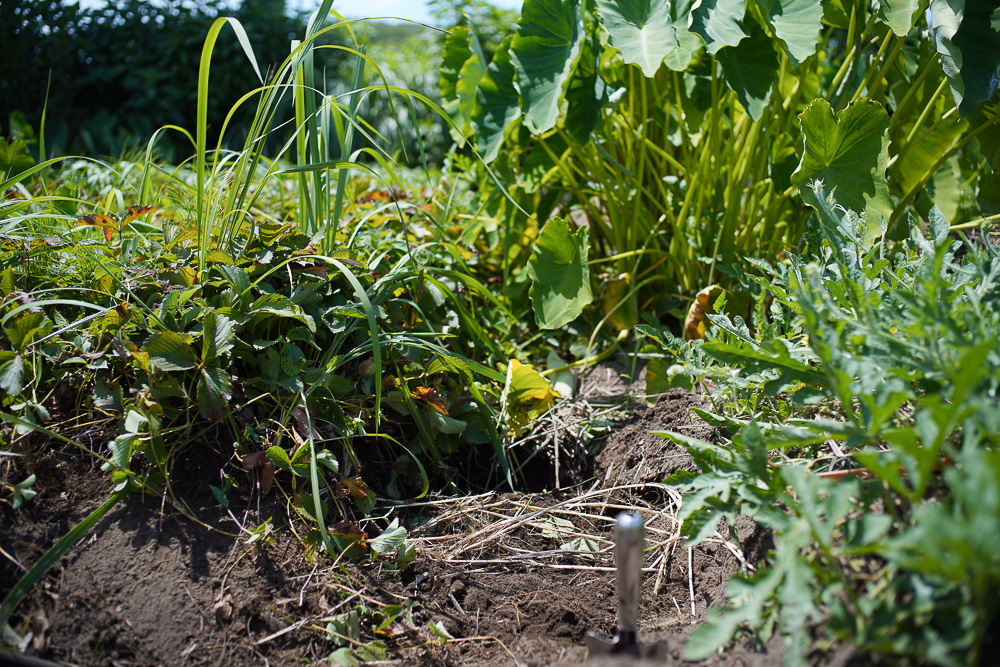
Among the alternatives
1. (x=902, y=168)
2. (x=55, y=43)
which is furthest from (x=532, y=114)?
(x=55, y=43)

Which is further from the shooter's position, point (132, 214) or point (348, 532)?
point (132, 214)

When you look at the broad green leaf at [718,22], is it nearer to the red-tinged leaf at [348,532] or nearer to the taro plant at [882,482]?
the taro plant at [882,482]

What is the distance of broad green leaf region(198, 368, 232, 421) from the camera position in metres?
0.95

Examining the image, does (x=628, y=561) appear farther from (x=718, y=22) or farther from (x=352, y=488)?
(x=718, y=22)

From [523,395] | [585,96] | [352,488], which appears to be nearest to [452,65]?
[585,96]

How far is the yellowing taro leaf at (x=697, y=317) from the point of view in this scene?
1.51 meters

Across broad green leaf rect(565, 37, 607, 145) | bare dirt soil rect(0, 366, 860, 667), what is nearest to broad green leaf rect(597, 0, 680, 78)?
broad green leaf rect(565, 37, 607, 145)

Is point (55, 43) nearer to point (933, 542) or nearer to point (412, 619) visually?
point (412, 619)

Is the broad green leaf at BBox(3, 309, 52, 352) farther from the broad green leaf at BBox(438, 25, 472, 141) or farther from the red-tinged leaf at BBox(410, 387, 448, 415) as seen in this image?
the broad green leaf at BBox(438, 25, 472, 141)

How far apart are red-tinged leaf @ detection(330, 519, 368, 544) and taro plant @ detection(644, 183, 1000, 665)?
1.76 feet

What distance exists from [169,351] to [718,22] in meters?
1.21

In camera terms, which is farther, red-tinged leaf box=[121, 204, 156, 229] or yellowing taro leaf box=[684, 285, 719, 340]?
yellowing taro leaf box=[684, 285, 719, 340]

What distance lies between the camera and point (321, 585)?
0.94 meters

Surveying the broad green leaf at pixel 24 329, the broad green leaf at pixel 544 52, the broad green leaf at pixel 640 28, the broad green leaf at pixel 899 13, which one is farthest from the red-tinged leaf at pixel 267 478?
the broad green leaf at pixel 899 13
